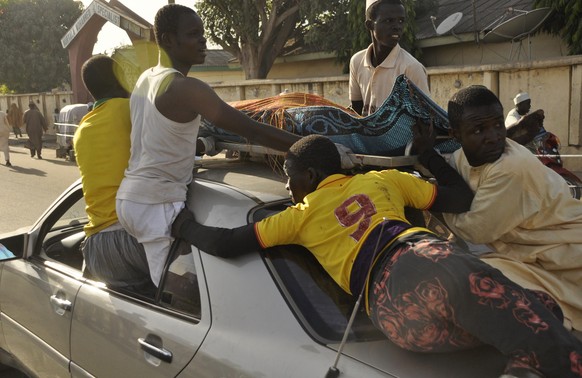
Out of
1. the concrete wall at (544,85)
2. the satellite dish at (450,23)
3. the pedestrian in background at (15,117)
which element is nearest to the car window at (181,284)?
the concrete wall at (544,85)

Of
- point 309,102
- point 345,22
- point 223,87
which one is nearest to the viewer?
point 309,102

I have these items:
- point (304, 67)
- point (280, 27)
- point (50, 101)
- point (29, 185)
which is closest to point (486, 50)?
point (304, 67)

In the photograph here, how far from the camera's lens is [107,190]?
2.57 m

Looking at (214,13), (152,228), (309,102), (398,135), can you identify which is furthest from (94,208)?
(214,13)

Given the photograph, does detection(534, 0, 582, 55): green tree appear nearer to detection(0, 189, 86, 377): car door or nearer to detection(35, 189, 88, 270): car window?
detection(35, 189, 88, 270): car window

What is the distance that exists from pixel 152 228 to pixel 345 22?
57.3 feet

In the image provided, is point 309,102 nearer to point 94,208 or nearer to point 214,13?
point 94,208

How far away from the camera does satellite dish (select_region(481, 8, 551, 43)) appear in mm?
11844

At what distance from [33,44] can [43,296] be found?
31465 millimetres

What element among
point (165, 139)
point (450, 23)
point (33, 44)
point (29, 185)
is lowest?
point (29, 185)

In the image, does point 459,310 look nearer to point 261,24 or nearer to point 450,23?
point 450,23

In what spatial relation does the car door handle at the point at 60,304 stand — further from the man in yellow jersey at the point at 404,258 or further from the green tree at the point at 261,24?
the green tree at the point at 261,24

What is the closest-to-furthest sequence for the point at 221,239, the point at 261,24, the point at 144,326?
1. the point at 221,239
2. the point at 144,326
3. the point at 261,24

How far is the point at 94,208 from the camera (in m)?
2.58
